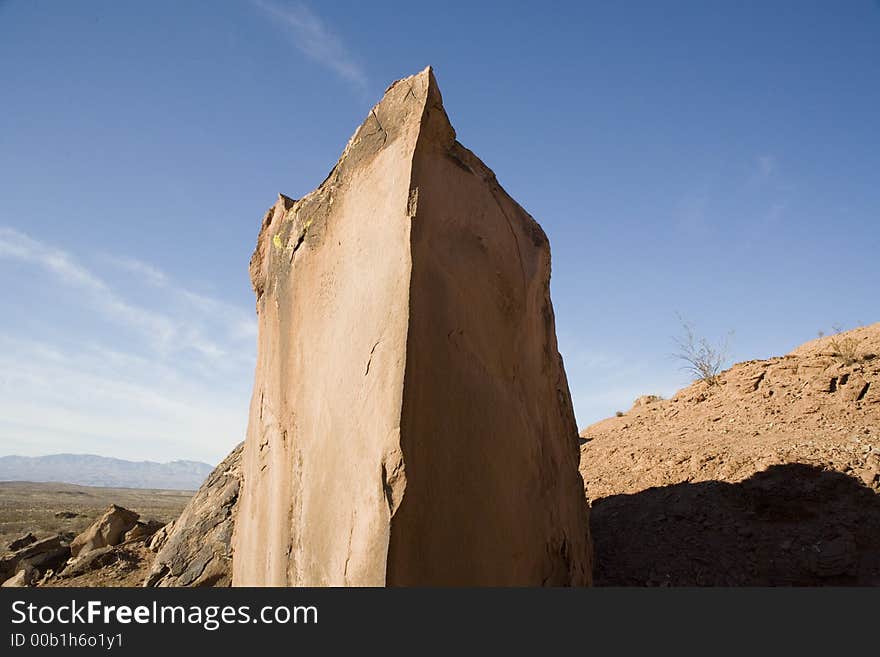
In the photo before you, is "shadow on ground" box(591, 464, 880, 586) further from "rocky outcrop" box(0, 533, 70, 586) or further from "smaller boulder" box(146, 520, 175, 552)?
"rocky outcrop" box(0, 533, 70, 586)

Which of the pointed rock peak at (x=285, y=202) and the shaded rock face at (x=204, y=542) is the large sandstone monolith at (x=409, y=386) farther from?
the shaded rock face at (x=204, y=542)

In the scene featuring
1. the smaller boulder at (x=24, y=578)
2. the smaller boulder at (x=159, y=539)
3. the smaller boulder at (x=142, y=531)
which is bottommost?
the smaller boulder at (x=24, y=578)

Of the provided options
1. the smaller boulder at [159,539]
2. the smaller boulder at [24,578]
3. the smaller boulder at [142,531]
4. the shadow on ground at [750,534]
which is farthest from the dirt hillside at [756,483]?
the smaller boulder at [24,578]

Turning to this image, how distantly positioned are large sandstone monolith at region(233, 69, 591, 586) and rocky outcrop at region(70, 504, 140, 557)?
412cm

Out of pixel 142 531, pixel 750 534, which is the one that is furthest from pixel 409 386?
pixel 142 531

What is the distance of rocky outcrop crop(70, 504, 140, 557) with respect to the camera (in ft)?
26.0

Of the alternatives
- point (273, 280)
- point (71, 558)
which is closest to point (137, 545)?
point (71, 558)

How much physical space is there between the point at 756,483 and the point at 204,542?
5.76m

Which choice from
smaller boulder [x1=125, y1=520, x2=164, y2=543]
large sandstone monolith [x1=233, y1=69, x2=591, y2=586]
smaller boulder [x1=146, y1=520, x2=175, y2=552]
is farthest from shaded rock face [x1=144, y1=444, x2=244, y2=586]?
smaller boulder [x1=125, y1=520, x2=164, y2=543]

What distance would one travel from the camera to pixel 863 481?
6074 mm

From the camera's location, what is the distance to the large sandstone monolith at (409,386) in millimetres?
3348

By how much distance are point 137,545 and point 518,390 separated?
6171 mm

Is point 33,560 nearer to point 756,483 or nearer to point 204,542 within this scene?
point 204,542

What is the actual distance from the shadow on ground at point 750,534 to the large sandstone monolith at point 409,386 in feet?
4.27
